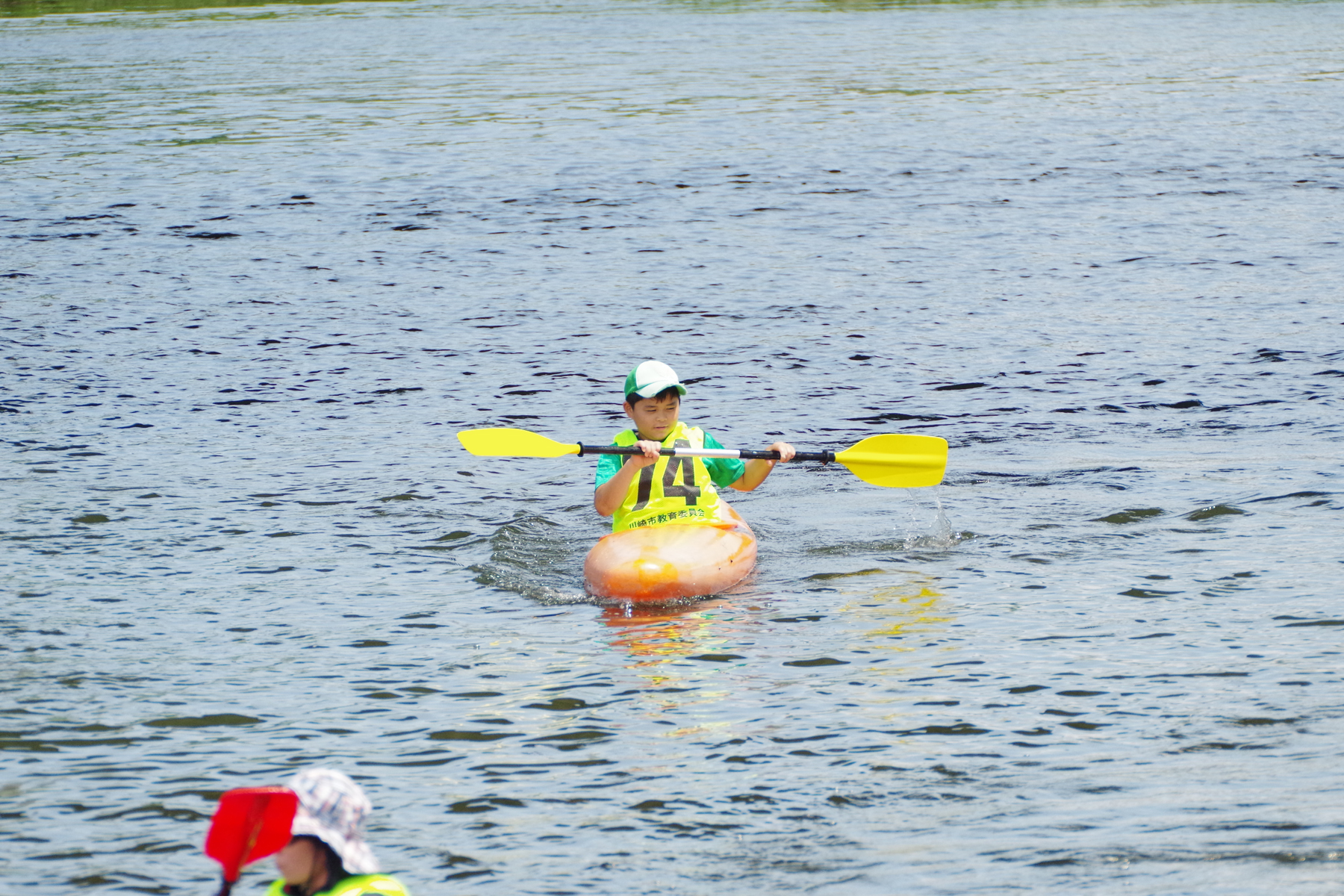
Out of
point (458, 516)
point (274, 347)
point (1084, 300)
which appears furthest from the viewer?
point (1084, 300)

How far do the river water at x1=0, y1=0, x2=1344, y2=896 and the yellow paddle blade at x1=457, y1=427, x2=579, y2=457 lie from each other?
1.48ft

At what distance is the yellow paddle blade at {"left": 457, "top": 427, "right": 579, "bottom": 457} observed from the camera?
28.0 ft

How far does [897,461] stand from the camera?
8.65 metres

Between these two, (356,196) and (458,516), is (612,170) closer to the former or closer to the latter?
(356,196)

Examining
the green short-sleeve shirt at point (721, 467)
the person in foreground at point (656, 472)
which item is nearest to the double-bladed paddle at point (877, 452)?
the green short-sleeve shirt at point (721, 467)

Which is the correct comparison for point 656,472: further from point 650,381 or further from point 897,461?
point 897,461

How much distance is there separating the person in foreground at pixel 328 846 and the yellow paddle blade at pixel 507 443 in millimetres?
5100

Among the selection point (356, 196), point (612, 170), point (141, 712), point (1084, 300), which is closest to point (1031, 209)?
point (1084, 300)

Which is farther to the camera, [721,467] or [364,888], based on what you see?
[721,467]

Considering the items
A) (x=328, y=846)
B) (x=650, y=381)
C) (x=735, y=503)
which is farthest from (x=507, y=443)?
(x=328, y=846)

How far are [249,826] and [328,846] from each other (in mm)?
206

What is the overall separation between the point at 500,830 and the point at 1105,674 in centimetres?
247

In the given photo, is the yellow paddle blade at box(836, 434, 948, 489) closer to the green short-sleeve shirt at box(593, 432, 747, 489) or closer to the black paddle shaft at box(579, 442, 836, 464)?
the black paddle shaft at box(579, 442, 836, 464)

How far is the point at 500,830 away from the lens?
531 centimetres
